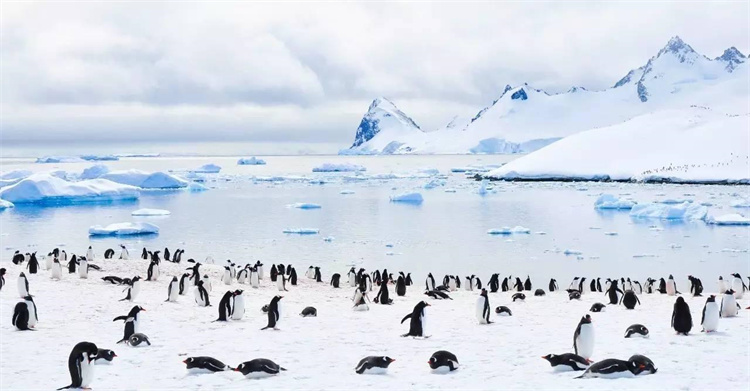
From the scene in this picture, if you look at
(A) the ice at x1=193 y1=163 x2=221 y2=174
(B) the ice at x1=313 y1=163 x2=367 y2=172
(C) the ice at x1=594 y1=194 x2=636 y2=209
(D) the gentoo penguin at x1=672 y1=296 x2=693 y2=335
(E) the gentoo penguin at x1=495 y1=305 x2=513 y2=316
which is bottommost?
(E) the gentoo penguin at x1=495 y1=305 x2=513 y2=316

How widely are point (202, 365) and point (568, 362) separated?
11.2ft

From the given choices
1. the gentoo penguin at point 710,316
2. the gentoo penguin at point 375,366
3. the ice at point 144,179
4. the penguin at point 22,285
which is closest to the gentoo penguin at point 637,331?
the gentoo penguin at point 710,316

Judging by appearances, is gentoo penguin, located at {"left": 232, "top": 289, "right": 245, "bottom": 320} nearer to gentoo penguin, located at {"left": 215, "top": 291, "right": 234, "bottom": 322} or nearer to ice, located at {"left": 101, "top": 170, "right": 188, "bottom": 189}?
gentoo penguin, located at {"left": 215, "top": 291, "right": 234, "bottom": 322}

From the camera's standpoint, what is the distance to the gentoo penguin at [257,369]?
22.1 feet

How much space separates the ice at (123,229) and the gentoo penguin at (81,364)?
23077 mm

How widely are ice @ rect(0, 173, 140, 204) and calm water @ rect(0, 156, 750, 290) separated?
154 cm

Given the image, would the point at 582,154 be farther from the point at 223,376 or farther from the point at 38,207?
the point at 223,376

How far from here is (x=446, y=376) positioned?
6.85 meters

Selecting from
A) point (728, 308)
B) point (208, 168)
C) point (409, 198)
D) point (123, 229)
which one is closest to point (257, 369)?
point (728, 308)

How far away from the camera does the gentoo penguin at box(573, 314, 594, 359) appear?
24.2ft

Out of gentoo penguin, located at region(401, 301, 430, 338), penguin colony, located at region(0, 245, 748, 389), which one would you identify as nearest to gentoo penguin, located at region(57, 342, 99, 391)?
penguin colony, located at region(0, 245, 748, 389)

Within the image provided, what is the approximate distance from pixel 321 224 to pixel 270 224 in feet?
7.45

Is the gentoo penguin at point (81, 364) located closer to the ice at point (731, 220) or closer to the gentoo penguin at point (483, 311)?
the gentoo penguin at point (483, 311)

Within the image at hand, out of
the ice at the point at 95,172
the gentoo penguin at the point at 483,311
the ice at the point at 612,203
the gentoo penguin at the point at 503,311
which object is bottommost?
the gentoo penguin at the point at 503,311
